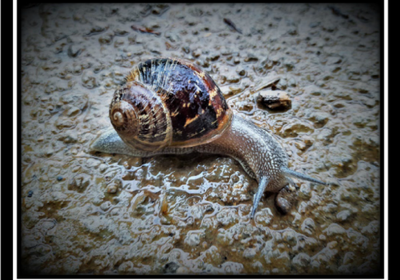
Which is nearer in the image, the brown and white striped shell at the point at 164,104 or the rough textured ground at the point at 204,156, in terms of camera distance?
the rough textured ground at the point at 204,156

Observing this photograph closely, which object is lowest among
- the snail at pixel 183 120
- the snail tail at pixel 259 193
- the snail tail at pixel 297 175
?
the snail tail at pixel 259 193

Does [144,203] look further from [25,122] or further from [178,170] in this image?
[25,122]

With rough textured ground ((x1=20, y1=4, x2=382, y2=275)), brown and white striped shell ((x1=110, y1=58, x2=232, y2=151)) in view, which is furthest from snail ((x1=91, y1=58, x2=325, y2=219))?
rough textured ground ((x1=20, y1=4, x2=382, y2=275))

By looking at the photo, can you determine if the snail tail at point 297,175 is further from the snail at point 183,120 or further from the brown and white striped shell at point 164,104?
the brown and white striped shell at point 164,104

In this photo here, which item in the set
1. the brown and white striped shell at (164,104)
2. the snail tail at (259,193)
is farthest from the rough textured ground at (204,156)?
the brown and white striped shell at (164,104)

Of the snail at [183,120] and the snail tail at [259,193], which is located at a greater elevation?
the snail at [183,120]

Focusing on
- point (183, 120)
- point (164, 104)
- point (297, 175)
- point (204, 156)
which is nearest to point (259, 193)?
point (297, 175)

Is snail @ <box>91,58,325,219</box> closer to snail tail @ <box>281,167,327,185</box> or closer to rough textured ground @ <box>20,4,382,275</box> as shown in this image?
snail tail @ <box>281,167,327,185</box>
